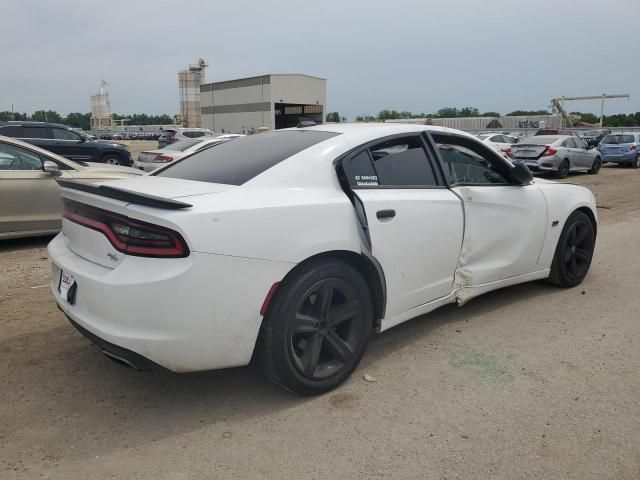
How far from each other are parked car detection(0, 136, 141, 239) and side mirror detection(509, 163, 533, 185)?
205 inches

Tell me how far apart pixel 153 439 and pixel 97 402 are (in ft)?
1.87

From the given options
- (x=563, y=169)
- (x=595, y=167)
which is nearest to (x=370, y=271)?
(x=563, y=169)

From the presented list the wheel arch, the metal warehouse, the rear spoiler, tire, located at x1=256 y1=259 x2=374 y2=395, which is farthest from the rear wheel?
the metal warehouse

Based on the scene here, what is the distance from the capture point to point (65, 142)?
49.8 ft

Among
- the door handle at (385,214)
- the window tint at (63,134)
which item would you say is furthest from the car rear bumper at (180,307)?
the window tint at (63,134)

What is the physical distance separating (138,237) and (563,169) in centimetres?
1714

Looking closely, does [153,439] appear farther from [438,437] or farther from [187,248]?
[438,437]

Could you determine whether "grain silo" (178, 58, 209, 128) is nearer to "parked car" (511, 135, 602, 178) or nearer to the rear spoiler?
"parked car" (511, 135, 602, 178)

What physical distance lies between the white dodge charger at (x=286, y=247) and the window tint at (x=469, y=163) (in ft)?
0.06

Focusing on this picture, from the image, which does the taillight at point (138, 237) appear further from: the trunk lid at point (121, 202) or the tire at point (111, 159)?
the tire at point (111, 159)

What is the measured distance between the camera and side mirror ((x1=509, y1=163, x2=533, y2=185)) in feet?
15.0

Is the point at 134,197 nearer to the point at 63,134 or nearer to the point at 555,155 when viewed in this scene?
the point at 63,134

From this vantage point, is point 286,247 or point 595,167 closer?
point 286,247

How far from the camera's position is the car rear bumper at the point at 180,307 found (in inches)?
105
